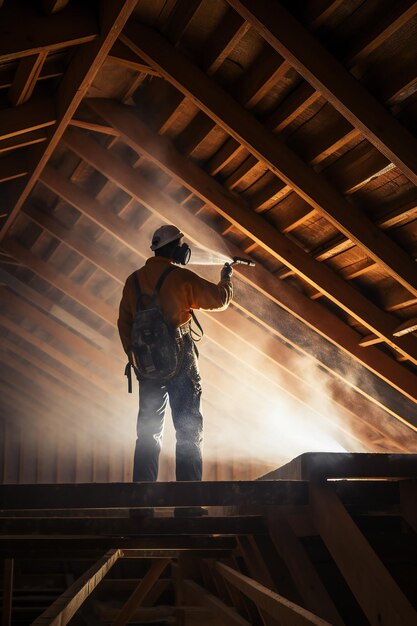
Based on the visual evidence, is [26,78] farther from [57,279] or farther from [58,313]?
[58,313]

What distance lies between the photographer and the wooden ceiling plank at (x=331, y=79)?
12.7 feet

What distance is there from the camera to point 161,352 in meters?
4.51

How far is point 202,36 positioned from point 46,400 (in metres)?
8.94

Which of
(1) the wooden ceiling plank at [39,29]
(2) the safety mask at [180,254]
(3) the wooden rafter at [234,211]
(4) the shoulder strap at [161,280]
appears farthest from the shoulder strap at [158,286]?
(1) the wooden ceiling plank at [39,29]

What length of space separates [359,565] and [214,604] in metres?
3.59

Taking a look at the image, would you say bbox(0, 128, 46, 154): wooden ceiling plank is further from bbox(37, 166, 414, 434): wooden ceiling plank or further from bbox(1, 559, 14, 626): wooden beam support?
bbox(1, 559, 14, 626): wooden beam support

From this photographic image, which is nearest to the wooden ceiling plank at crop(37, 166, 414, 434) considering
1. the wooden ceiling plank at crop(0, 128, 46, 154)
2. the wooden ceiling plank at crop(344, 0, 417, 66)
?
the wooden ceiling plank at crop(0, 128, 46, 154)

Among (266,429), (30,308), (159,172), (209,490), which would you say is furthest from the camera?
(266,429)

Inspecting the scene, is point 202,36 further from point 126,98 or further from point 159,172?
point 159,172

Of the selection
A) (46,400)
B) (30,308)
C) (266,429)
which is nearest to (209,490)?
(30,308)

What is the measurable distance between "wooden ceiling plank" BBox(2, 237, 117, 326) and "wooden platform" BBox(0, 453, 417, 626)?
359 centimetres

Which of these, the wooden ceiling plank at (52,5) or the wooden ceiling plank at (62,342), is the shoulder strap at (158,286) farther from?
the wooden ceiling plank at (62,342)

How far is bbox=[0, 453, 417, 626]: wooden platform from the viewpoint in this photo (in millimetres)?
2566

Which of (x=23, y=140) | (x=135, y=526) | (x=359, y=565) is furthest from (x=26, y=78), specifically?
(x=359, y=565)
